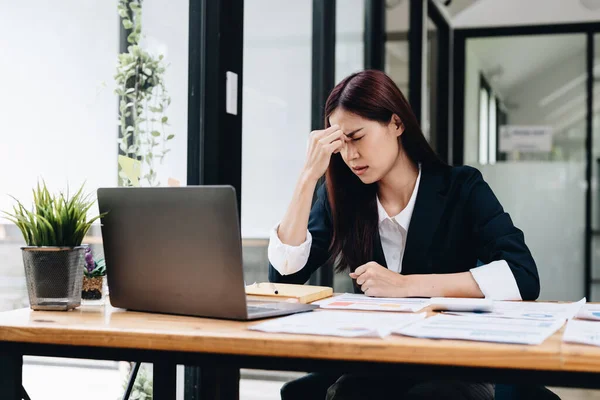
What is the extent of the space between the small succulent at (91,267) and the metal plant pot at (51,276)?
84 mm

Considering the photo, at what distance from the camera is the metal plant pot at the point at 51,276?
4.51 ft

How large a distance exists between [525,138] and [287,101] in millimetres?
3327

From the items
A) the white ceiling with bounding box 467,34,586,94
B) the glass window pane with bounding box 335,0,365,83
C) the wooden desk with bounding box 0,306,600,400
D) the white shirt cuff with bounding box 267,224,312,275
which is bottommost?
the wooden desk with bounding box 0,306,600,400

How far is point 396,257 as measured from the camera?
6.79 ft

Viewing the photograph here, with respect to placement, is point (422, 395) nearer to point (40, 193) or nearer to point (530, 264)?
point (530, 264)

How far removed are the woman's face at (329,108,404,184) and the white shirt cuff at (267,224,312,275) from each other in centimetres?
25

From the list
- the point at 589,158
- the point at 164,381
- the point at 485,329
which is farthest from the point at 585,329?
the point at 589,158

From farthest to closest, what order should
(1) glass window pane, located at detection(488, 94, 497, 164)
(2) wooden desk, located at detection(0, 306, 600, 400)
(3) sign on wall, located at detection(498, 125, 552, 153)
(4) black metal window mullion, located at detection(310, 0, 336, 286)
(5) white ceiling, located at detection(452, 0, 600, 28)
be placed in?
(1) glass window pane, located at detection(488, 94, 497, 164) → (3) sign on wall, located at detection(498, 125, 552, 153) → (5) white ceiling, located at detection(452, 0, 600, 28) → (4) black metal window mullion, located at detection(310, 0, 336, 286) → (2) wooden desk, located at detection(0, 306, 600, 400)

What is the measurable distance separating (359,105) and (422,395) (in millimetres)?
906

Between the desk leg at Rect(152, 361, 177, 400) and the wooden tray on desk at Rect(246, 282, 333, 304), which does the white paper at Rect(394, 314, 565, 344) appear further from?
the desk leg at Rect(152, 361, 177, 400)

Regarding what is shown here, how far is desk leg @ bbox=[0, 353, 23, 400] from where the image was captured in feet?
4.00

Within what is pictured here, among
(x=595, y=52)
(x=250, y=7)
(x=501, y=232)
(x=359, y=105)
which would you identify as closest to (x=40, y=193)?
(x=359, y=105)

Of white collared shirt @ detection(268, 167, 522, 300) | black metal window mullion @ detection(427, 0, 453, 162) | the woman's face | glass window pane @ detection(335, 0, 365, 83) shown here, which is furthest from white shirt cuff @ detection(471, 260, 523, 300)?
black metal window mullion @ detection(427, 0, 453, 162)

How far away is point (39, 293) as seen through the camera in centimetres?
139
